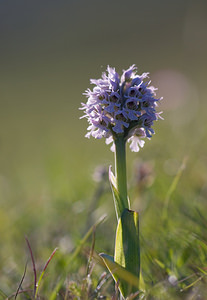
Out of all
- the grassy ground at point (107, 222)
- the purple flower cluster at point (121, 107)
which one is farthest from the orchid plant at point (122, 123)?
the grassy ground at point (107, 222)

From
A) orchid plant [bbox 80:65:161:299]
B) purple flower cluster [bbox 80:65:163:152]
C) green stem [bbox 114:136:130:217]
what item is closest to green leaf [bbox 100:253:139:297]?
orchid plant [bbox 80:65:161:299]

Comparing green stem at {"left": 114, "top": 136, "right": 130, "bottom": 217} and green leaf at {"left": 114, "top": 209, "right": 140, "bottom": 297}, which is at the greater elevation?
green stem at {"left": 114, "top": 136, "right": 130, "bottom": 217}

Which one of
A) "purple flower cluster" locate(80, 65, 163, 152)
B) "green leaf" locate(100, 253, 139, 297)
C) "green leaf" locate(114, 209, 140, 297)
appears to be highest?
"purple flower cluster" locate(80, 65, 163, 152)

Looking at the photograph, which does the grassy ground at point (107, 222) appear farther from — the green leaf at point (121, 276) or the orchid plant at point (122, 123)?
the orchid plant at point (122, 123)

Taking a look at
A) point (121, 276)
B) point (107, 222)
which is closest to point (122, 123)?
point (121, 276)

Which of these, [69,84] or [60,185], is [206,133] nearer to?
[60,185]

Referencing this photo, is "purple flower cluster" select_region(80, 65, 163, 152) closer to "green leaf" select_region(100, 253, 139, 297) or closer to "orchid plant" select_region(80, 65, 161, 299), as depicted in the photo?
"orchid plant" select_region(80, 65, 161, 299)
